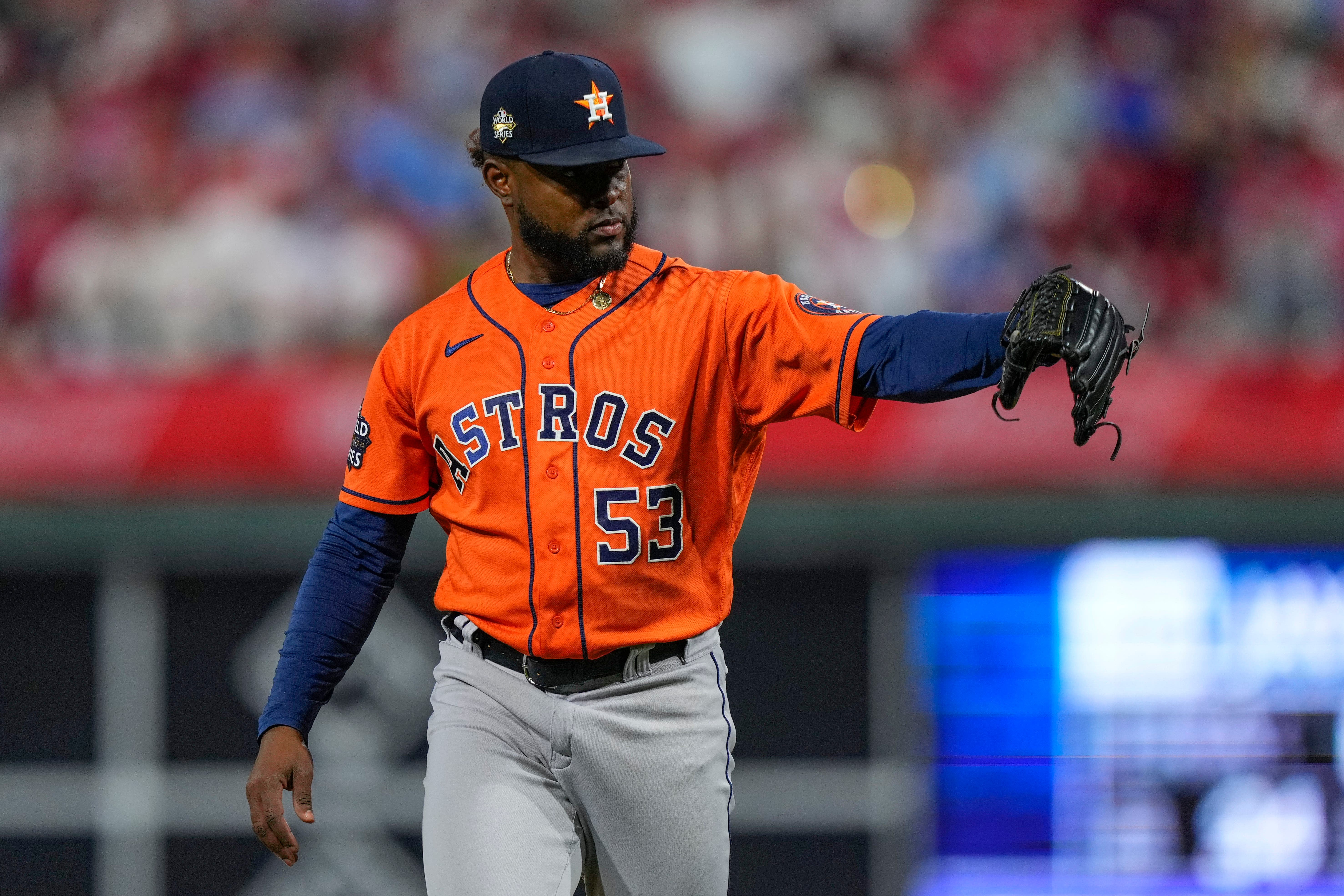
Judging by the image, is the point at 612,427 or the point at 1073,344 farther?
the point at 612,427

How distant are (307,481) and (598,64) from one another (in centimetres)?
253

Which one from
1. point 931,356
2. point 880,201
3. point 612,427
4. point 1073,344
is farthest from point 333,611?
point 880,201

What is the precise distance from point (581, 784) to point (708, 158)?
4.41 meters

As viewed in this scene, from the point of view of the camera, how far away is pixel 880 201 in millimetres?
6285

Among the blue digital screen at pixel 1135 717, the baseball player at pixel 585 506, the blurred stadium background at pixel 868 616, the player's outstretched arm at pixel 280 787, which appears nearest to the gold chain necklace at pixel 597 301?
the baseball player at pixel 585 506

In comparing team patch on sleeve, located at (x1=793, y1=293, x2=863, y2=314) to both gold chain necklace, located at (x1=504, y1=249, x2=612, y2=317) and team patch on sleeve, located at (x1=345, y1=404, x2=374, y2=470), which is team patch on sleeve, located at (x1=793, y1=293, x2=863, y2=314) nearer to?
gold chain necklace, located at (x1=504, y1=249, x2=612, y2=317)

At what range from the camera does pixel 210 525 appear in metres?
4.74

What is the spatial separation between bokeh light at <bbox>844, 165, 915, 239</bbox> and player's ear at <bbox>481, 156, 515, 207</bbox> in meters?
3.66

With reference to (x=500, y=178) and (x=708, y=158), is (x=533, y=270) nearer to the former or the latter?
(x=500, y=178)

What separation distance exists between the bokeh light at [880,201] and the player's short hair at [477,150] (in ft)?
11.8

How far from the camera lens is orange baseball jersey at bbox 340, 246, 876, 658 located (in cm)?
246

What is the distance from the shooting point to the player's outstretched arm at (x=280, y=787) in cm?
247

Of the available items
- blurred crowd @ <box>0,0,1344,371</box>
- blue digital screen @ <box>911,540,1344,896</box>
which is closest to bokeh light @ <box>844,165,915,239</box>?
blurred crowd @ <box>0,0,1344,371</box>

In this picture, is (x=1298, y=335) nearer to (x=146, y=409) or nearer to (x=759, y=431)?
(x=759, y=431)
